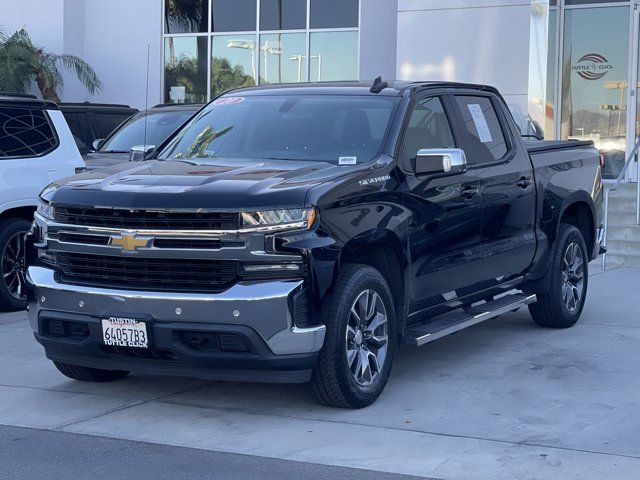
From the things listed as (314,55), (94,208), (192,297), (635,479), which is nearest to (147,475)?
(192,297)

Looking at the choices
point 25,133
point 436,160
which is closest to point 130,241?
point 436,160

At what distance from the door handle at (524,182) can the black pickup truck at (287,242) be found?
9 cm

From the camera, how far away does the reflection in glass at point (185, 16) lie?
2320 cm

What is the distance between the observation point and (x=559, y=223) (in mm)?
9336

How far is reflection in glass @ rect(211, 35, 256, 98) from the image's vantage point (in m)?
22.7

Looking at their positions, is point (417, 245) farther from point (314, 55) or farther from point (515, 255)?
point (314, 55)

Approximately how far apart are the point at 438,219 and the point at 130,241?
2.09 meters

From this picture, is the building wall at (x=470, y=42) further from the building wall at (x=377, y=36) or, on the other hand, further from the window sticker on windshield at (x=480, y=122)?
the window sticker on windshield at (x=480, y=122)

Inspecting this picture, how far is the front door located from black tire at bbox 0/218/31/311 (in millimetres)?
4227

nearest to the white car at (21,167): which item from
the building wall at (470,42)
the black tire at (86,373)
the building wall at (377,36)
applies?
the black tire at (86,373)

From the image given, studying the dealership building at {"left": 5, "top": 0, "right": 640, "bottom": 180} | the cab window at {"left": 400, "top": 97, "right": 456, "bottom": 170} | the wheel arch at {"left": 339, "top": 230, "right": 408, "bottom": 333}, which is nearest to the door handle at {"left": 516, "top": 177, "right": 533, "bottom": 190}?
the cab window at {"left": 400, "top": 97, "right": 456, "bottom": 170}

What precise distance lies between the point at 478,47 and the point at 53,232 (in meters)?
12.0

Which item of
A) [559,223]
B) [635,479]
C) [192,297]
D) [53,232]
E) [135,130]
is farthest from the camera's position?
[135,130]

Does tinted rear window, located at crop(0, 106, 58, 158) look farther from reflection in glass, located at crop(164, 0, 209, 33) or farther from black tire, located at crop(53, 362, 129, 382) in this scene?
reflection in glass, located at crop(164, 0, 209, 33)
